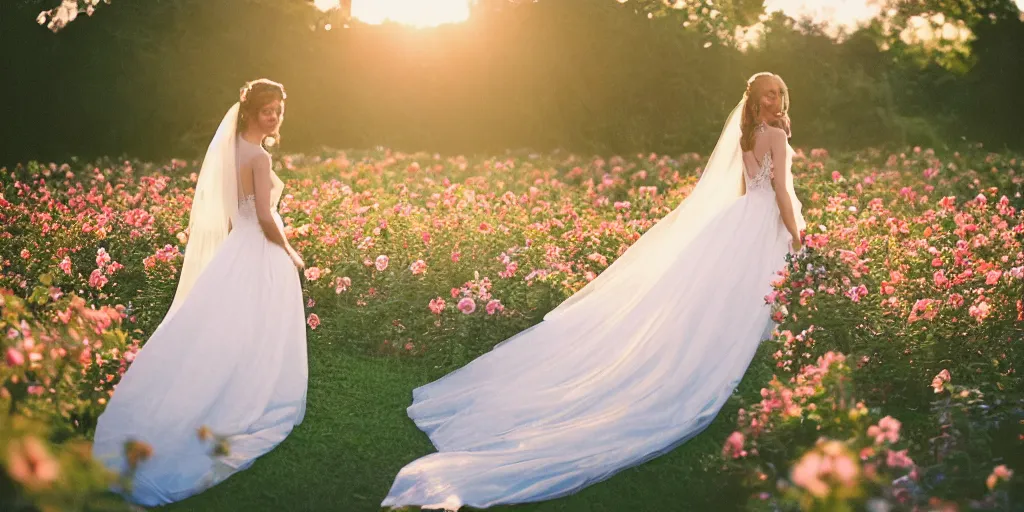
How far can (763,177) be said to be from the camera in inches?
230

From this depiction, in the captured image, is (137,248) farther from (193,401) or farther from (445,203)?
(193,401)

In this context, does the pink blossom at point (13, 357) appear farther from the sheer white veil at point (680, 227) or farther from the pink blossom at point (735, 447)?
the sheer white veil at point (680, 227)

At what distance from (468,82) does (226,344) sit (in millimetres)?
13720

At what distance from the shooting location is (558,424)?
5090 mm

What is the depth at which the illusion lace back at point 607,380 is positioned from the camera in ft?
15.1

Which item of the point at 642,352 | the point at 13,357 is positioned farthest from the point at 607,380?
the point at 13,357

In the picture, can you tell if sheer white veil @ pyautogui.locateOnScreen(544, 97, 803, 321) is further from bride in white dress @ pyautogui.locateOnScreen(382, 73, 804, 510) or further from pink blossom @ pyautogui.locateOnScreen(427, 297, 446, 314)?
pink blossom @ pyautogui.locateOnScreen(427, 297, 446, 314)

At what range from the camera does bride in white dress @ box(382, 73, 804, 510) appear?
4.79 m

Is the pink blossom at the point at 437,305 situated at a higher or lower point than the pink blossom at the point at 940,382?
higher

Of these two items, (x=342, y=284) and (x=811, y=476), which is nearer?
(x=811, y=476)

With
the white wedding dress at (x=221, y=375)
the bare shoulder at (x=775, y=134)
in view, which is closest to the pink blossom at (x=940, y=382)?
the bare shoulder at (x=775, y=134)

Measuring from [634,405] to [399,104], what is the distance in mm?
13894

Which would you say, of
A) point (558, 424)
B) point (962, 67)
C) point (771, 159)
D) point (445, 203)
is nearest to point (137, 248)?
point (445, 203)

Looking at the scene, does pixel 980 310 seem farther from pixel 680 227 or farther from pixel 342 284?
pixel 342 284
